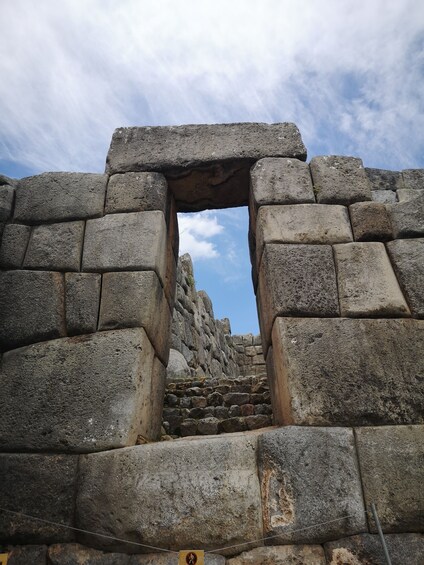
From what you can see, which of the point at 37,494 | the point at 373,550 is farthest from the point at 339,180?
the point at 37,494

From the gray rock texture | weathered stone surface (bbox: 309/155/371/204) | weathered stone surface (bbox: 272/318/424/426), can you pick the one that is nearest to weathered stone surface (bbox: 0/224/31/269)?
weathered stone surface (bbox: 272/318/424/426)

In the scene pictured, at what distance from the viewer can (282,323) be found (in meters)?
2.62

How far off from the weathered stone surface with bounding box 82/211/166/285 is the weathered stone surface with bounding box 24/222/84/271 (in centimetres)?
7

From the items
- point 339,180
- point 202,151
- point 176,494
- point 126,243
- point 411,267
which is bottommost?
point 176,494

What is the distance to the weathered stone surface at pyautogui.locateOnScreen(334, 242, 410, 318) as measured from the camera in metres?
2.68

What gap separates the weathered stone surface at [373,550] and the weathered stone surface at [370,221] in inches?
74.6

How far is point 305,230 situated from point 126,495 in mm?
2107

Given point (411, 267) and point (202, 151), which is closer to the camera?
point (411, 267)

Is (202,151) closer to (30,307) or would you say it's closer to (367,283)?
(367,283)

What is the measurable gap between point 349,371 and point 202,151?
7.12 ft

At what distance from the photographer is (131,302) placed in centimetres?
281

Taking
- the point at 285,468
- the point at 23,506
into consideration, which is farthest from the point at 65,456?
the point at 285,468

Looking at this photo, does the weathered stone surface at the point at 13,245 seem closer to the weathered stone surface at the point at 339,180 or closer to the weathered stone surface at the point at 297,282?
the weathered stone surface at the point at 297,282

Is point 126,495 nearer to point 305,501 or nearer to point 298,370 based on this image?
point 305,501
